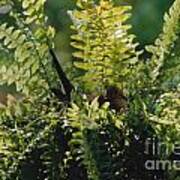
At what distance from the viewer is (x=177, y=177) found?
69 cm

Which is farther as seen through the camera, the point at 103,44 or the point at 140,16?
the point at 140,16

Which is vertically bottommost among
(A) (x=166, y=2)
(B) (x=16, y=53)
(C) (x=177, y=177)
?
(C) (x=177, y=177)

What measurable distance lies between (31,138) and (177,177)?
15cm

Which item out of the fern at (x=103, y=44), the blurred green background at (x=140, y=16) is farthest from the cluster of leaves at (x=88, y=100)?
the blurred green background at (x=140, y=16)

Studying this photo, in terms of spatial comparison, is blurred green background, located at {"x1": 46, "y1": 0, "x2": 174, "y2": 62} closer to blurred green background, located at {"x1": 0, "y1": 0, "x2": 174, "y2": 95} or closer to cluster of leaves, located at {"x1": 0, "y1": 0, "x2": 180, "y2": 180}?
blurred green background, located at {"x1": 0, "y1": 0, "x2": 174, "y2": 95}

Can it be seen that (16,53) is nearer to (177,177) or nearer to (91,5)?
(91,5)

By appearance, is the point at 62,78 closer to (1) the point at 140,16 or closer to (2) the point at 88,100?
(2) the point at 88,100

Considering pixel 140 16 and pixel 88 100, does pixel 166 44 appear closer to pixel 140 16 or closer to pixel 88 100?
pixel 88 100

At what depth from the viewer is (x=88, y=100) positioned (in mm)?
729

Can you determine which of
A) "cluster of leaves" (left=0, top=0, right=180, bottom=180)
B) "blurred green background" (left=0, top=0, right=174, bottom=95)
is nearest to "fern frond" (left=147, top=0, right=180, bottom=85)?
"cluster of leaves" (left=0, top=0, right=180, bottom=180)

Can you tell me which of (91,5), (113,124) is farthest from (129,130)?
(91,5)

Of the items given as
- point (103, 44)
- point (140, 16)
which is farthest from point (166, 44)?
point (140, 16)

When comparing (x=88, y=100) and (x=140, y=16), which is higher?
(x=140, y=16)

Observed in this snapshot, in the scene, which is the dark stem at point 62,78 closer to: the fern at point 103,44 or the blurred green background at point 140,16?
the fern at point 103,44
